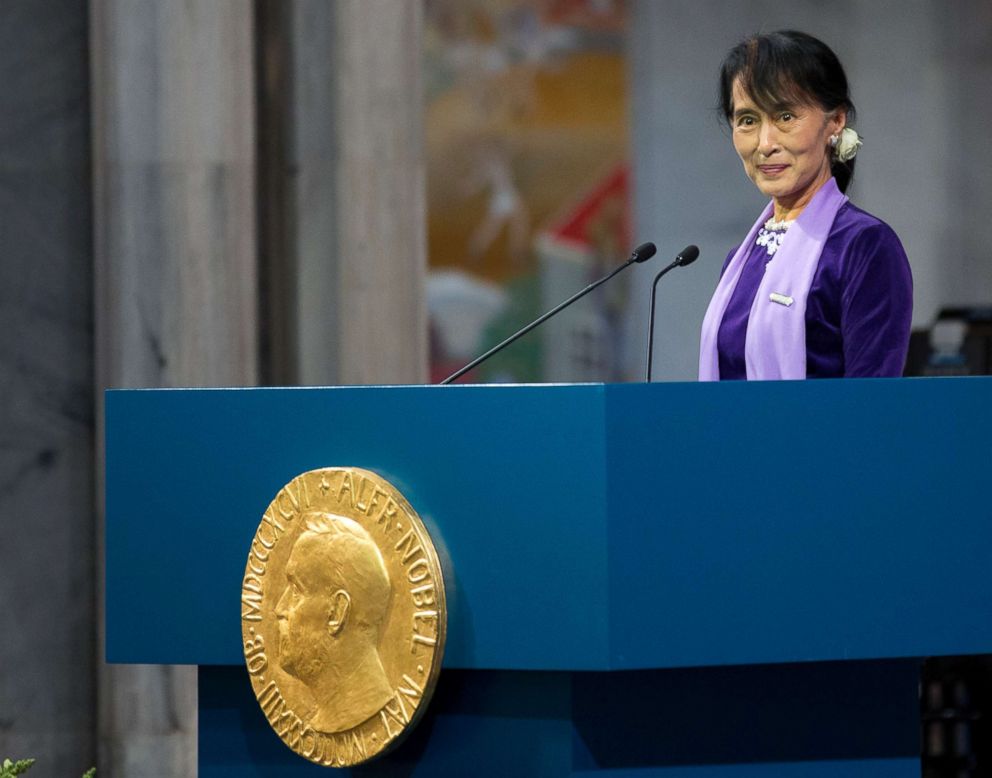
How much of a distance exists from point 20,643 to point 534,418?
2.80 metres

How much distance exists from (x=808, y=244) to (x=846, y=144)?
209 mm

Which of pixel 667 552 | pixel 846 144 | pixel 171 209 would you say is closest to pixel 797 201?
pixel 846 144

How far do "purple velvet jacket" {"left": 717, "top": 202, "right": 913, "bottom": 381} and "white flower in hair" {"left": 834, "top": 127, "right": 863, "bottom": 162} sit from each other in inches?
4.4

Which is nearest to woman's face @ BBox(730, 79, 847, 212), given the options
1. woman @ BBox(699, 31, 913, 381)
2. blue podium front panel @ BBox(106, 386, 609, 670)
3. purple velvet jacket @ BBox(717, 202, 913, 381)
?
woman @ BBox(699, 31, 913, 381)

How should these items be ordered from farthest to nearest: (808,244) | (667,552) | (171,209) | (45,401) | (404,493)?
(45,401), (171,209), (808,244), (404,493), (667,552)

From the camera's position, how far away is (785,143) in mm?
2883

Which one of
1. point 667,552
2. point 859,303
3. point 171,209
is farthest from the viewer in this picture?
point 171,209

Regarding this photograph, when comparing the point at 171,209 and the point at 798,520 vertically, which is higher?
the point at 171,209

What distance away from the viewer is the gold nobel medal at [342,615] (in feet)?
7.75

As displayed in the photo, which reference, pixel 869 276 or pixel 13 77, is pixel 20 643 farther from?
pixel 869 276

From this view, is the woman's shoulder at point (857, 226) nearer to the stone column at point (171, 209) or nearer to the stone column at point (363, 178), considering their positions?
the stone column at point (363, 178)

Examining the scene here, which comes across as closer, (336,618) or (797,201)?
(336,618)

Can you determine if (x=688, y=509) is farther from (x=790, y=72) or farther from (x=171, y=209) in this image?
(x=171, y=209)

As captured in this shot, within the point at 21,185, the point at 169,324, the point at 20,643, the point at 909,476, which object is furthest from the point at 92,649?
the point at 909,476
